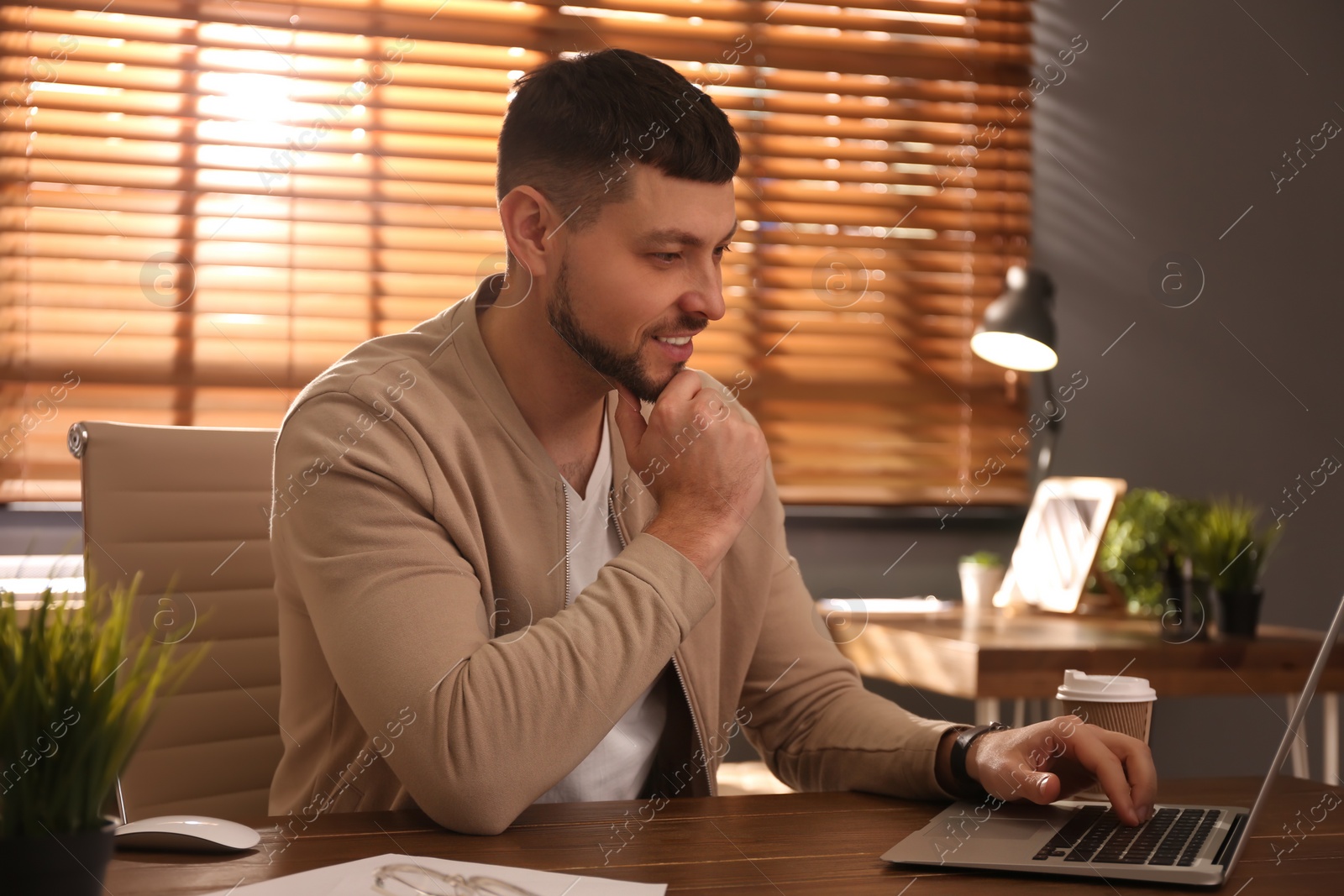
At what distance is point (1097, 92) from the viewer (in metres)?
3.13

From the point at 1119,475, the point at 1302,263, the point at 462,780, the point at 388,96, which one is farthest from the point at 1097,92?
the point at 462,780

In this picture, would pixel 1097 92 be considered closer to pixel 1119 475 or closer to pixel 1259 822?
pixel 1119 475

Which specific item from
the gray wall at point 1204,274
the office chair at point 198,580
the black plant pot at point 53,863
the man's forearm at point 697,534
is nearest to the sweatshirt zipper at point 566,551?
the man's forearm at point 697,534

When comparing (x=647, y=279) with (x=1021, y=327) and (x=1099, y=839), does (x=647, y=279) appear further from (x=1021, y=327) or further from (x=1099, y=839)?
(x=1021, y=327)

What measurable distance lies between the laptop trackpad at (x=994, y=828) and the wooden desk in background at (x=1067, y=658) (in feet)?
3.74

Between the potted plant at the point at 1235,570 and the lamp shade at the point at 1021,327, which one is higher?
the lamp shade at the point at 1021,327

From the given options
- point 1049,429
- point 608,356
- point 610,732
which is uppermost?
point 608,356

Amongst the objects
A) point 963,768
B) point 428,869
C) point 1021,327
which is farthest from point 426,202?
point 428,869

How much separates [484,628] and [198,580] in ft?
1.41

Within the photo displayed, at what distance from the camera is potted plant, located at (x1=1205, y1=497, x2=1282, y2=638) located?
229cm

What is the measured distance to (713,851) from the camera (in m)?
0.85

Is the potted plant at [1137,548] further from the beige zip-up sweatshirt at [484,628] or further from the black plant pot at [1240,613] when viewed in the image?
the beige zip-up sweatshirt at [484,628]

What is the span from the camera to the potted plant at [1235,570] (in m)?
2.29

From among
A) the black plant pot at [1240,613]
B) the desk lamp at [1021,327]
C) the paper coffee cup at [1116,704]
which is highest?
the desk lamp at [1021,327]
